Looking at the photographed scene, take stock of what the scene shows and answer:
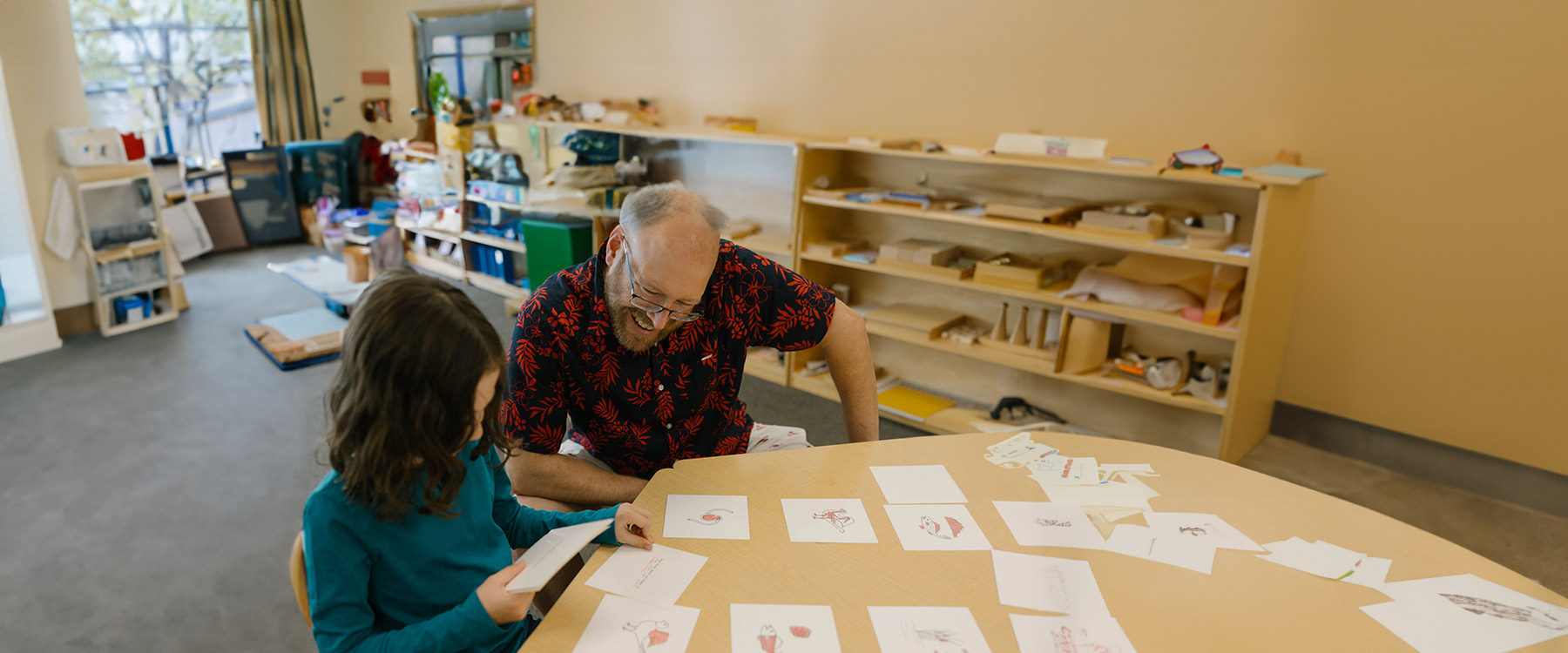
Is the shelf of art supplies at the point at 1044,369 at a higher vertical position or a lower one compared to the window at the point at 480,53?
lower

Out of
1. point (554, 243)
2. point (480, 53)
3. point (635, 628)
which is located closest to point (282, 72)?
point (480, 53)

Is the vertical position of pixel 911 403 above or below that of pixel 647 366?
below

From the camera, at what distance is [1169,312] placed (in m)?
2.99

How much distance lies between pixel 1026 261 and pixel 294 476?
2910 millimetres

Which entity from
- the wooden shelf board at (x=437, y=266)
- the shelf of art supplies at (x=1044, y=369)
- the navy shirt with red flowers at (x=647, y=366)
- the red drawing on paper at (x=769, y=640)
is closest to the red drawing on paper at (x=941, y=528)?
the red drawing on paper at (x=769, y=640)

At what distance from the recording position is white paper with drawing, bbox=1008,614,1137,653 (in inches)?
47.8

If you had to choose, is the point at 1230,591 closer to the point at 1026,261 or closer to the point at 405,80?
the point at 1026,261

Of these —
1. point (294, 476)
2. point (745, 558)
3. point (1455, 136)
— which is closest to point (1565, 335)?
point (1455, 136)

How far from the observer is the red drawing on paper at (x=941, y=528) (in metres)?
1.49

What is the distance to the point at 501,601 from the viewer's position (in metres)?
1.17

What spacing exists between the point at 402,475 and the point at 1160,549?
1.23 m

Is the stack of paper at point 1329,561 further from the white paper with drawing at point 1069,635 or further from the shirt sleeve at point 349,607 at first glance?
the shirt sleeve at point 349,607

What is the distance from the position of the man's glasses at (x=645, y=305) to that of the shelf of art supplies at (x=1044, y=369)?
1428mm

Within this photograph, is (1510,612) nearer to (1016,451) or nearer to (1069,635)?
(1069,635)
